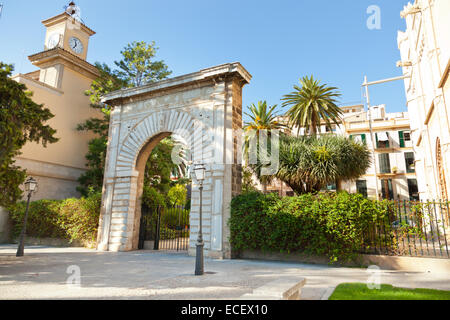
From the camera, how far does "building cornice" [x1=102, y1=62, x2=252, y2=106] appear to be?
10.6 metres

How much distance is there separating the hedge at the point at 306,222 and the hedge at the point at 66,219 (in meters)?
7.03

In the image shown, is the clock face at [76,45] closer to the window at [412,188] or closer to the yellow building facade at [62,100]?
the yellow building facade at [62,100]

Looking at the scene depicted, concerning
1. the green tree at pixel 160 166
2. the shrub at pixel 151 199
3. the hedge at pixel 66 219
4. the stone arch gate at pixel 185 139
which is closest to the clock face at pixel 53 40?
the stone arch gate at pixel 185 139

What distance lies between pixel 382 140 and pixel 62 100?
29000 millimetres

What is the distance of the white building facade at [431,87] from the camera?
1264cm

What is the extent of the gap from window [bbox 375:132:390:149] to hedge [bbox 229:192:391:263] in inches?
976

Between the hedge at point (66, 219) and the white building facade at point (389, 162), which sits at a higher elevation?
the white building facade at point (389, 162)

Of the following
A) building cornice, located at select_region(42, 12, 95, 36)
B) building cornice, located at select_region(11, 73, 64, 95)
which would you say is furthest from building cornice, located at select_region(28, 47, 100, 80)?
building cornice, located at select_region(42, 12, 95, 36)

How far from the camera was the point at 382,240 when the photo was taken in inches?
317

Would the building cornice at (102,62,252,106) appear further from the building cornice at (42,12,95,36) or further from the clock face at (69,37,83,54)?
the building cornice at (42,12,95,36)

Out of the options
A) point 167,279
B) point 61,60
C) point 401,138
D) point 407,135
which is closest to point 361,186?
point 401,138
